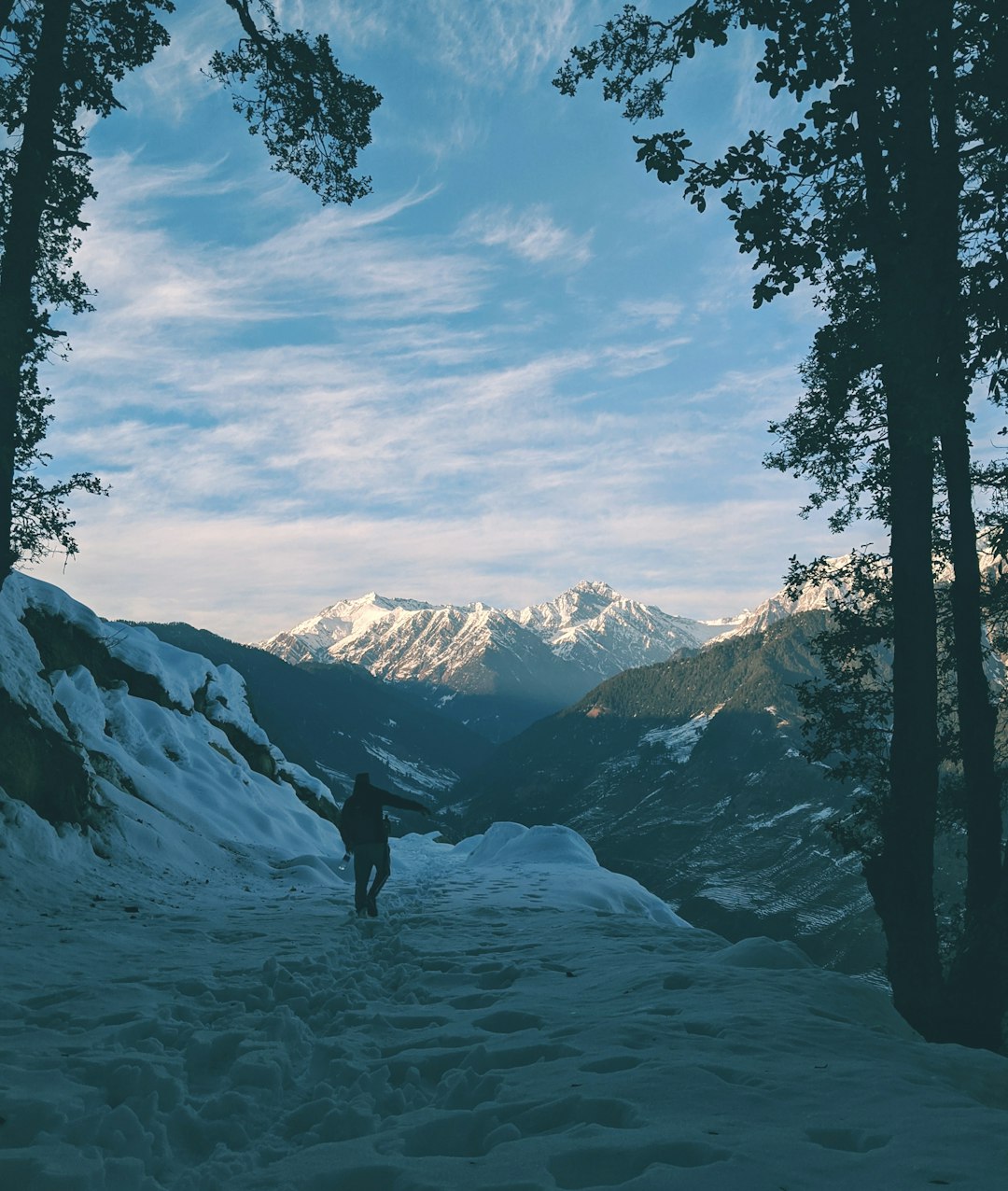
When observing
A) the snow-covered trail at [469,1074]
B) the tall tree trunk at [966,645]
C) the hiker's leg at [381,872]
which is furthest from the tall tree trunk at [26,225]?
the tall tree trunk at [966,645]

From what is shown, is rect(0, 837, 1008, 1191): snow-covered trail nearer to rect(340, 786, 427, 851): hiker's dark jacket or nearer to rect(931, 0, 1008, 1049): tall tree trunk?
rect(931, 0, 1008, 1049): tall tree trunk

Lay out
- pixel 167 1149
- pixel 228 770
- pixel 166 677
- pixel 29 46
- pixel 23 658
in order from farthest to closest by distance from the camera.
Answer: pixel 166 677 → pixel 228 770 → pixel 23 658 → pixel 29 46 → pixel 167 1149

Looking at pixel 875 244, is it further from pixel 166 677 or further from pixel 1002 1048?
pixel 166 677

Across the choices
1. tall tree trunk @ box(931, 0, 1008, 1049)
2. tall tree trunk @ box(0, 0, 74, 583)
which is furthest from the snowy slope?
tall tree trunk @ box(931, 0, 1008, 1049)

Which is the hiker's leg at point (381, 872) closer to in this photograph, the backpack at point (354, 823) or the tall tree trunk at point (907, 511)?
the backpack at point (354, 823)

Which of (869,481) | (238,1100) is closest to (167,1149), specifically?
(238,1100)

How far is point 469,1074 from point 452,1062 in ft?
1.25

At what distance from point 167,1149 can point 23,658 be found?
1709 cm

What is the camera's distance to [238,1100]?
16.0 feet

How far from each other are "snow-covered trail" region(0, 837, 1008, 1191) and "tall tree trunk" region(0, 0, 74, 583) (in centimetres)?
636

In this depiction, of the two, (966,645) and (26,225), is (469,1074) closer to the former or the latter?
(966,645)

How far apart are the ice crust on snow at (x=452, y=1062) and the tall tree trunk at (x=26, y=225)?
21.0ft

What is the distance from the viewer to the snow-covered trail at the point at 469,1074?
395 cm

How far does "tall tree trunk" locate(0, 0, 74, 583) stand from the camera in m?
10.0
